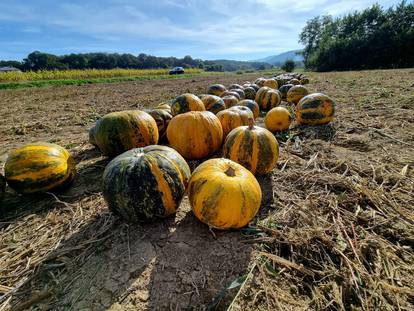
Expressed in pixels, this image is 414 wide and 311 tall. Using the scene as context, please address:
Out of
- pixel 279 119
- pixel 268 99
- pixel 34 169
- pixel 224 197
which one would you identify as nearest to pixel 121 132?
pixel 34 169

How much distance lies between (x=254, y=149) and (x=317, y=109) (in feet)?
9.27

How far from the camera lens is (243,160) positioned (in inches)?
120

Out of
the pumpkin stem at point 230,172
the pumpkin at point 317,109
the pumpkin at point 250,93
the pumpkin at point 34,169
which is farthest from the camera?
the pumpkin at point 250,93

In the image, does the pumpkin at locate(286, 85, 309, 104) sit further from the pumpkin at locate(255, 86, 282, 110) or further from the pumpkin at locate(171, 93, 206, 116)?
the pumpkin at locate(171, 93, 206, 116)

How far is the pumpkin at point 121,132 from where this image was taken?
346 centimetres

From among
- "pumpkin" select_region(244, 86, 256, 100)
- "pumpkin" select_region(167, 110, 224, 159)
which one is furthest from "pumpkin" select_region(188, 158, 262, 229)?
"pumpkin" select_region(244, 86, 256, 100)

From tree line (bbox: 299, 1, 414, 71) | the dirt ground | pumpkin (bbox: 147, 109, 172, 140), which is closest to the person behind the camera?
the dirt ground

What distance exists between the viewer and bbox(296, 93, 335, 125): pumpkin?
505 centimetres

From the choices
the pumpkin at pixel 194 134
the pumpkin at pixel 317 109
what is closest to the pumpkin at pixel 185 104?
the pumpkin at pixel 194 134

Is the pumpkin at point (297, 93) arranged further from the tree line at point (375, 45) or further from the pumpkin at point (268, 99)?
the tree line at point (375, 45)

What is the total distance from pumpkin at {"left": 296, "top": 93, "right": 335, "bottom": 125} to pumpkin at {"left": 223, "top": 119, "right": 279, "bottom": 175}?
251 cm

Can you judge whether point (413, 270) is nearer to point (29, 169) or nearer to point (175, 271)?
point (175, 271)

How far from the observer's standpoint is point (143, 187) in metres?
2.24

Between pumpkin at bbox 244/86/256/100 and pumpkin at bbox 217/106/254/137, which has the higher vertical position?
pumpkin at bbox 217/106/254/137
